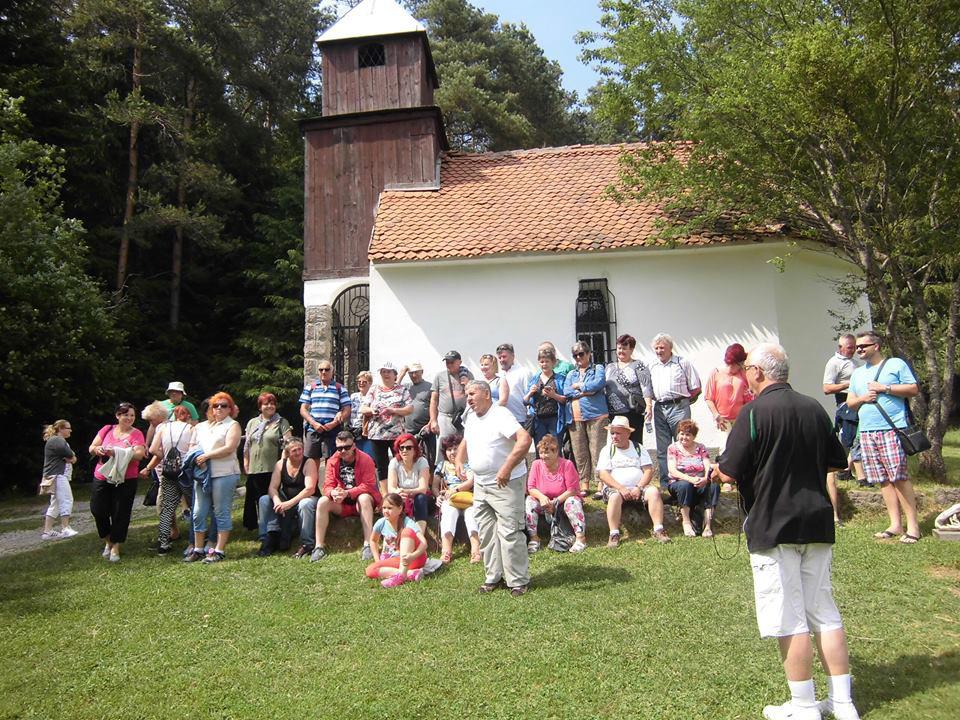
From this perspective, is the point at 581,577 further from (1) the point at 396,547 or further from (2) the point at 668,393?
(2) the point at 668,393

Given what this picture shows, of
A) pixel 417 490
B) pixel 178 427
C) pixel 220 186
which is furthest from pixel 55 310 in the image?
pixel 417 490

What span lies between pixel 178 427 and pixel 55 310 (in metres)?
8.56

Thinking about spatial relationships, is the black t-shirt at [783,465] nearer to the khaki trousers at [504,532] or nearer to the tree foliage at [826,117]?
the khaki trousers at [504,532]

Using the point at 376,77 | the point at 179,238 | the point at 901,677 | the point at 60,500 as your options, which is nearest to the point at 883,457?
the point at 901,677

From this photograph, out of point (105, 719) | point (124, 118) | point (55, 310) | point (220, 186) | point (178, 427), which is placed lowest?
point (105, 719)

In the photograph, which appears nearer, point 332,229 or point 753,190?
point 753,190

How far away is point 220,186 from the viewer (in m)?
20.3

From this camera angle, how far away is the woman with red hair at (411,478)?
717 centimetres

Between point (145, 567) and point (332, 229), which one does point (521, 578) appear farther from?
point (332, 229)

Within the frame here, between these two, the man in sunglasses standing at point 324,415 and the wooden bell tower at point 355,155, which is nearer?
the man in sunglasses standing at point 324,415

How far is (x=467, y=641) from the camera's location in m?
4.73

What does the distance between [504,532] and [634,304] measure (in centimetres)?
680

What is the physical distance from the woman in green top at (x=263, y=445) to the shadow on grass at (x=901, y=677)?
5.88m

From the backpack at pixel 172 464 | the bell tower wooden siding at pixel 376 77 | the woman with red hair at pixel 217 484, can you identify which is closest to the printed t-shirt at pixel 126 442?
the backpack at pixel 172 464
